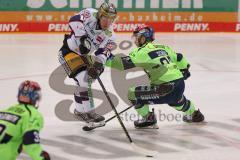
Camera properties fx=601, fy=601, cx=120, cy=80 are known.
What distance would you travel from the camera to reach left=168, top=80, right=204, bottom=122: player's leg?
6.17 metres

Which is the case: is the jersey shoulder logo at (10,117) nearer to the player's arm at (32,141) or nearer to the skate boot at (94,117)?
the player's arm at (32,141)

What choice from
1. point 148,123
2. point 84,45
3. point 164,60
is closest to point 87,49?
point 84,45

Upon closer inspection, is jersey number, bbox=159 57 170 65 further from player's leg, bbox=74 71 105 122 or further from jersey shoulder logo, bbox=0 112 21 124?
jersey shoulder logo, bbox=0 112 21 124

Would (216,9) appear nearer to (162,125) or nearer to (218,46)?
(218,46)

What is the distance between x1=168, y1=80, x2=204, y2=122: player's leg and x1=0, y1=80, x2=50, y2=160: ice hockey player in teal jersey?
2.53 m

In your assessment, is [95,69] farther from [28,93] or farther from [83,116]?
[28,93]

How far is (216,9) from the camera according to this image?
45.3 ft

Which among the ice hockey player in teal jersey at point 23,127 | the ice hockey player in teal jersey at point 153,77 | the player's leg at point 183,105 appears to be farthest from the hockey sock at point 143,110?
the ice hockey player in teal jersey at point 23,127

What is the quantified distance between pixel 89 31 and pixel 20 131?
107 inches

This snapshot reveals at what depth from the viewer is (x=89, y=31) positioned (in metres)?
6.39

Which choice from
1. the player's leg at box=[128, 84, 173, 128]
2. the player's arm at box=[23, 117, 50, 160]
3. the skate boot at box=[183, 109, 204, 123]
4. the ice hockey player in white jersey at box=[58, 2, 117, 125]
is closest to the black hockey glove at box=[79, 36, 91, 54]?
the ice hockey player in white jersey at box=[58, 2, 117, 125]

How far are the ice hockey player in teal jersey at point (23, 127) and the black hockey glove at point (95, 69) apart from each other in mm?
2200

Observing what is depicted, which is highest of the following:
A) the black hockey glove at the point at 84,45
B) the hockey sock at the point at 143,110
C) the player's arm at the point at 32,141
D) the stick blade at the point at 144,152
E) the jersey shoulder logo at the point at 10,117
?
the black hockey glove at the point at 84,45

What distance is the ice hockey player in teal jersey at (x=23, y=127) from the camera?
12.2 ft
